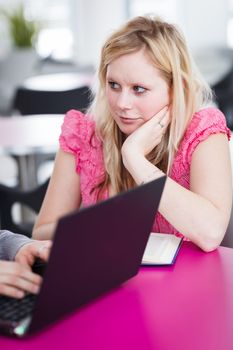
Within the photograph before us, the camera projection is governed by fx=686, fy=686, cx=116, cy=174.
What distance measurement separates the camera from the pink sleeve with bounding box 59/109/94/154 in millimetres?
1933

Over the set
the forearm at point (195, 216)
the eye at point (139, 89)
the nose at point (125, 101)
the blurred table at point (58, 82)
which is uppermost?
the eye at point (139, 89)

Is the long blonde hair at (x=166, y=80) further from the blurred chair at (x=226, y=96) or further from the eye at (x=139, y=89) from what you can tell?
the blurred chair at (x=226, y=96)

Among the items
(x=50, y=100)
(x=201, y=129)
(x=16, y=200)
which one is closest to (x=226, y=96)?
(x=50, y=100)

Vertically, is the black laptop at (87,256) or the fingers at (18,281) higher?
the black laptop at (87,256)

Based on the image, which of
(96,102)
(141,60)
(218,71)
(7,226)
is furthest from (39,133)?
(218,71)

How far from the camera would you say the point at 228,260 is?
1462 millimetres

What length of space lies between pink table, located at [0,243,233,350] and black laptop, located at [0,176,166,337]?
28 mm

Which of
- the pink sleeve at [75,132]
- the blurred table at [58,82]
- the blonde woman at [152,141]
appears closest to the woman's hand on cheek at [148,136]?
the blonde woman at [152,141]

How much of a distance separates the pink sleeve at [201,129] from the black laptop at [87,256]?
56 centimetres

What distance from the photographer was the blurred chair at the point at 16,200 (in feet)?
8.08

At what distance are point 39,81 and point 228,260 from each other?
3.85 metres

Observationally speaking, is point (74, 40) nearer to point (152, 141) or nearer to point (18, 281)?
point (152, 141)

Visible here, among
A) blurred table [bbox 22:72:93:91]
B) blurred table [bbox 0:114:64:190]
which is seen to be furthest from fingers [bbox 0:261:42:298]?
blurred table [bbox 22:72:93:91]

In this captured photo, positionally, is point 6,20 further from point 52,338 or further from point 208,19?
point 52,338
